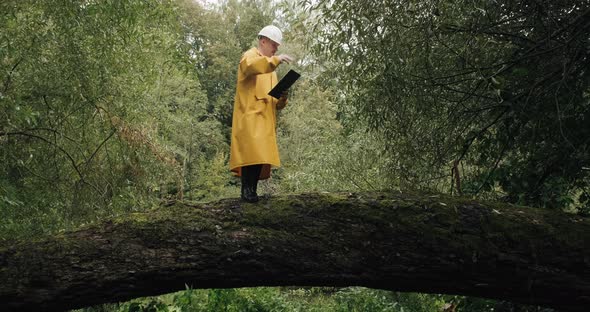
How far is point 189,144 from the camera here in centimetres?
3331

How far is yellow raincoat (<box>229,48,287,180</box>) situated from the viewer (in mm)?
4770

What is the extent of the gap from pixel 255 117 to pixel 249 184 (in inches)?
22.4

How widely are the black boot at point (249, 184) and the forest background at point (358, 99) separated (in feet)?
5.46

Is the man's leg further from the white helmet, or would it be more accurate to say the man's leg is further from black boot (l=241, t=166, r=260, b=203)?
the white helmet

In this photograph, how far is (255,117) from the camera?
4.88 metres

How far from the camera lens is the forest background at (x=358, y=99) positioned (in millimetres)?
5363

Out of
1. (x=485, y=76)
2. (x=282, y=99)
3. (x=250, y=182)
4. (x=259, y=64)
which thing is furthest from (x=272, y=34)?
(x=485, y=76)

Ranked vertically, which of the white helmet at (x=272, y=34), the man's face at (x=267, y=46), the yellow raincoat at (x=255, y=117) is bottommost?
the yellow raincoat at (x=255, y=117)

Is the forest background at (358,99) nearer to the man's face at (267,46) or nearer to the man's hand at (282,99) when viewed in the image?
the man's face at (267,46)

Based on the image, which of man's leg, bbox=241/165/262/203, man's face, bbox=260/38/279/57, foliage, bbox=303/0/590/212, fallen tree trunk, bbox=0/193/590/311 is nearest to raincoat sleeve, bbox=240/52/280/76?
man's face, bbox=260/38/279/57

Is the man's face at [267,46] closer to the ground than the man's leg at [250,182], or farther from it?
farther from it

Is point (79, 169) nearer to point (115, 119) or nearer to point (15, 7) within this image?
point (115, 119)

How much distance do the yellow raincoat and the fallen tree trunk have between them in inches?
20.0

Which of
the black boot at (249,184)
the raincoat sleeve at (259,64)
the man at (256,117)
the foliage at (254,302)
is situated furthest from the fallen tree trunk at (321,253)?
the foliage at (254,302)
